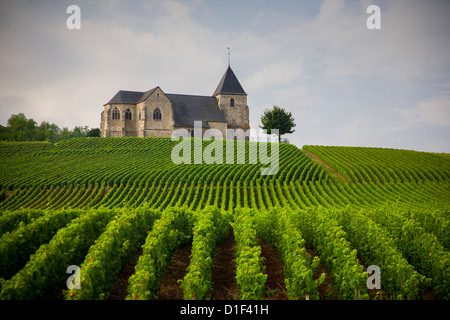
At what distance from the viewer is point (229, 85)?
206 ft

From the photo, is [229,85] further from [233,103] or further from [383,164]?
[383,164]

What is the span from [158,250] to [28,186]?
A: 27.8 meters

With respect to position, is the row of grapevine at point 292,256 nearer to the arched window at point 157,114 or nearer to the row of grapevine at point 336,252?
the row of grapevine at point 336,252

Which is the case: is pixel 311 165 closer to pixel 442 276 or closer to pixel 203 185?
pixel 203 185

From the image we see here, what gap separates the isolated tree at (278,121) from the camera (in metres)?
65.6

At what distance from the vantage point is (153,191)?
30094 mm

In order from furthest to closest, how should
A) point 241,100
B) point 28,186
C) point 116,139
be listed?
point 241,100 < point 116,139 < point 28,186

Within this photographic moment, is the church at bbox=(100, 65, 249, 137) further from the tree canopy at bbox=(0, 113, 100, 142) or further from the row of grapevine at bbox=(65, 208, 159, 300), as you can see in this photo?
the row of grapevine at bbox=(65, 208, 159, 300)

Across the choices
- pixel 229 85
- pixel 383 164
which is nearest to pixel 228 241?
pixel 383 164

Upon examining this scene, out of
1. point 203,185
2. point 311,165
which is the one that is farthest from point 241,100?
point 203,185

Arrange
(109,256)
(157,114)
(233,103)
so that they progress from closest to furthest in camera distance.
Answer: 1. (109,256)
2. (157,114)
3. (233,103)

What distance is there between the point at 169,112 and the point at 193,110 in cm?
447

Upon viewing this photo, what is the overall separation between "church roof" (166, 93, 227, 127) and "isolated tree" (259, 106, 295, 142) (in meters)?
10.3

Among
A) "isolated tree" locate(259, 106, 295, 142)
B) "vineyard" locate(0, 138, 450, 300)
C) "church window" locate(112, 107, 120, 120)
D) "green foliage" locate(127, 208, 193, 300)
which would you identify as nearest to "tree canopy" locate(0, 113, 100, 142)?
"church window" locate(112, 107, 120, 120)
